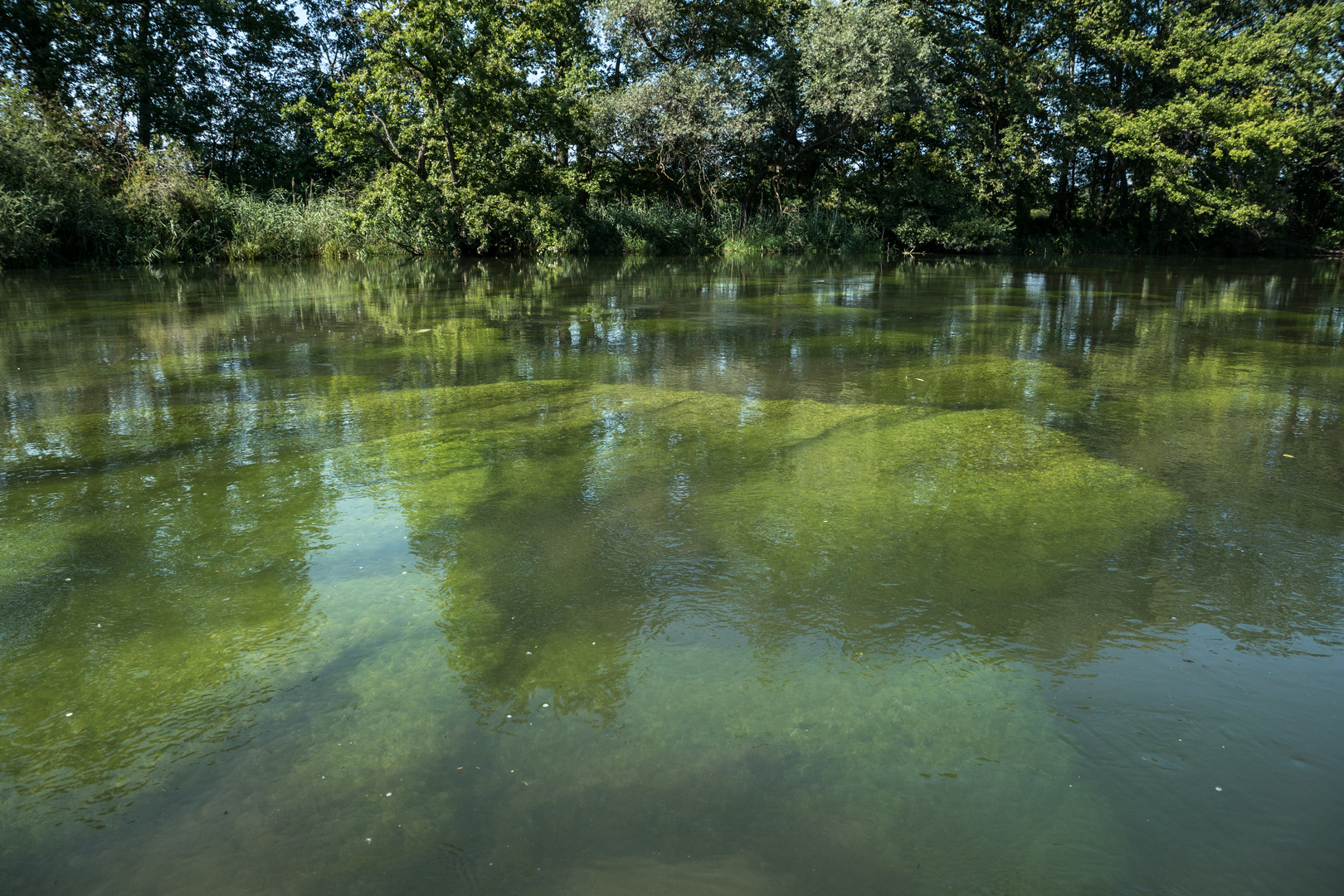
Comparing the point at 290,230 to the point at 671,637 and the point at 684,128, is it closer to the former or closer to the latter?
the point at 684,128

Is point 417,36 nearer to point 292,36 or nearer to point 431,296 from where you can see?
point 431,296

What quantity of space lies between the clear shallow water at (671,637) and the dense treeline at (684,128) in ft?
43.7

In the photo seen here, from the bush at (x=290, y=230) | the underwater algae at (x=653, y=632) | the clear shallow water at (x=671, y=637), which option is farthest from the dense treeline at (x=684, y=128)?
the underwater algae at (x=653, y=632)

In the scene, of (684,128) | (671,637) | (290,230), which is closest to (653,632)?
(671,637)

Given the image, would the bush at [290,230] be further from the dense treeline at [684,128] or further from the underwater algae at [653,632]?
the underwater algae at [653,632]

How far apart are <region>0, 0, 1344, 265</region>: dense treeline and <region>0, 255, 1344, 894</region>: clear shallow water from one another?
43.7 feet

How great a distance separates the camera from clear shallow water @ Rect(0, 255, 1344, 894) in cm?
155

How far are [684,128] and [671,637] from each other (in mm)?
19980

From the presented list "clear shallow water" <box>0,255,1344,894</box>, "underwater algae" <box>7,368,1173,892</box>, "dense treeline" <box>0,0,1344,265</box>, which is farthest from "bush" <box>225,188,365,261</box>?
"underwater algae" <box>7,368,1173,892</box>

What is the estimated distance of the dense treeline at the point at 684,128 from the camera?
16516 millimetres

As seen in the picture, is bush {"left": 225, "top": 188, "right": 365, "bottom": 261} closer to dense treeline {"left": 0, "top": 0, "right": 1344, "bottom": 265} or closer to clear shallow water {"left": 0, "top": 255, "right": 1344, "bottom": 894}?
dense treeline {"left": 0, "top": 0, "right": 1344, "bottom": 265}

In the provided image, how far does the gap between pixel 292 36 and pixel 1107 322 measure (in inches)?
1095

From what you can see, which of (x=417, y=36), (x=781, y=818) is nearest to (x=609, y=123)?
(x=417, y=36)

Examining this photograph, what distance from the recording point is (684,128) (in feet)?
66.6
